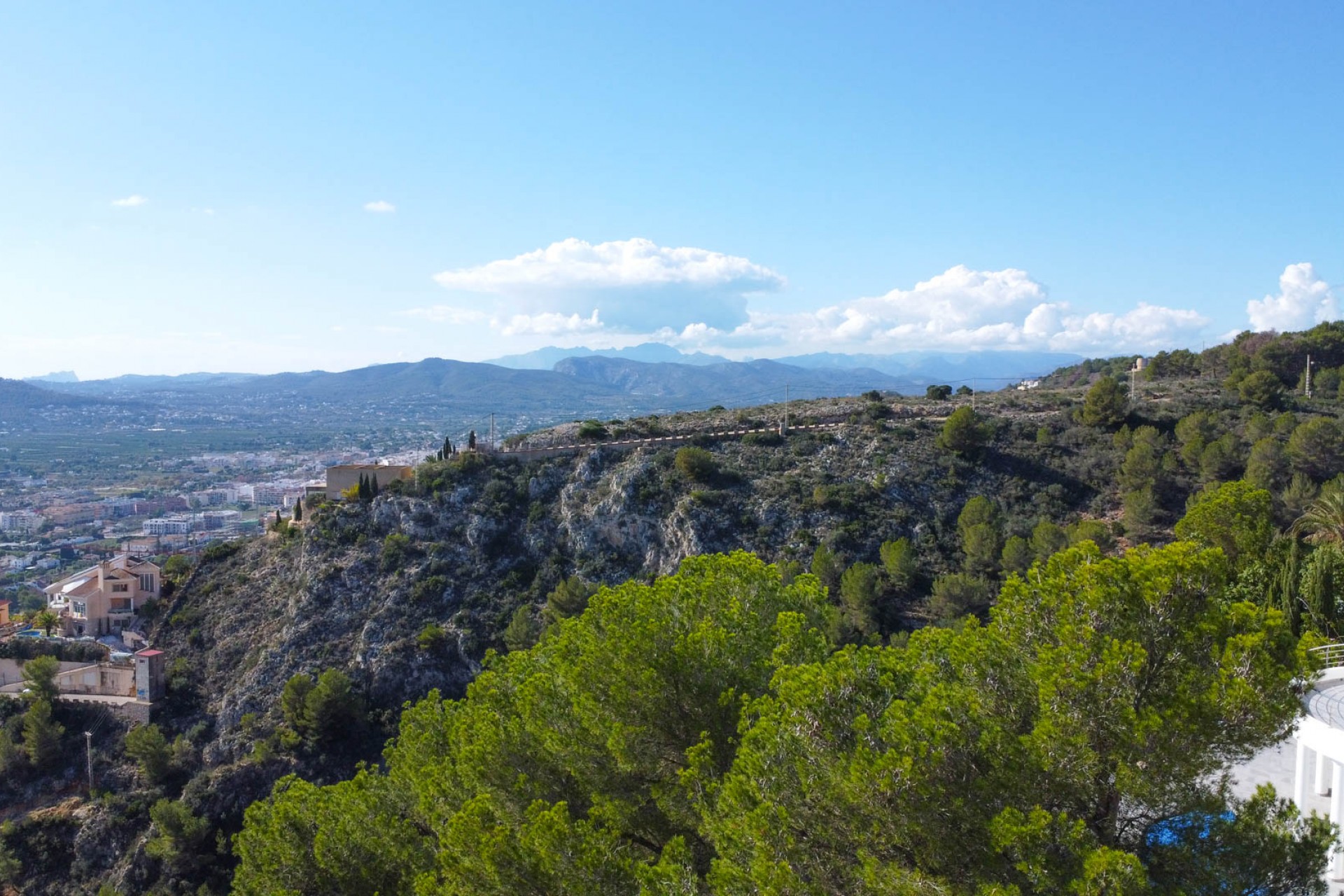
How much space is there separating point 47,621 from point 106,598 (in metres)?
2.01

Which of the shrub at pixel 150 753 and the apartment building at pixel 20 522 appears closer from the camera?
the shrub at pixel 150 753

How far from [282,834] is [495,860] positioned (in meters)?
4.04

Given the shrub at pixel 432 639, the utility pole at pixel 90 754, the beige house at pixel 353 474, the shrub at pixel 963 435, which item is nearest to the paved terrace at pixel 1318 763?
the shrub at pixel 963 435

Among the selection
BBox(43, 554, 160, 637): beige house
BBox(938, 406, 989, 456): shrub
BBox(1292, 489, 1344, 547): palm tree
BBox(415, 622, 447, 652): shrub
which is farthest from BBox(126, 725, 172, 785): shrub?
BBox(1292, 489, 1344, 547): palm tree

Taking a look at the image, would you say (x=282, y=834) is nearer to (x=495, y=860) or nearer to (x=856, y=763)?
(x=495, y=860)

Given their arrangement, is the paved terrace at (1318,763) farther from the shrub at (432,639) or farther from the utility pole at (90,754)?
the utility pole at (90,754)

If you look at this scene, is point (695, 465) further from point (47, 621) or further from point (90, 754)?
point (47, 621)

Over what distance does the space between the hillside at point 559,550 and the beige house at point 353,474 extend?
1417mm

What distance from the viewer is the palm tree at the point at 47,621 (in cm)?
2938

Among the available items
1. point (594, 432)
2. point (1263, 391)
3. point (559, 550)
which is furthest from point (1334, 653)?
point (594, 432)

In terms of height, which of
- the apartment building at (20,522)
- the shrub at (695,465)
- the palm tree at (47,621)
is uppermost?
the shrub at (695,465)

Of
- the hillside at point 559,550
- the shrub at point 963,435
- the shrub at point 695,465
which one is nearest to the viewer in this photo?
the hillside at point 559,550

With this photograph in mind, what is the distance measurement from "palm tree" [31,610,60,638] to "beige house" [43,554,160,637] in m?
0.16

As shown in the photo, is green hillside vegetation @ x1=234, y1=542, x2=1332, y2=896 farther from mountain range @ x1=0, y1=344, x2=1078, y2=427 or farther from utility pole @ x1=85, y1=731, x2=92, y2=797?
mountain range @ x1=0, y1=344, x2=1078, y2=427
